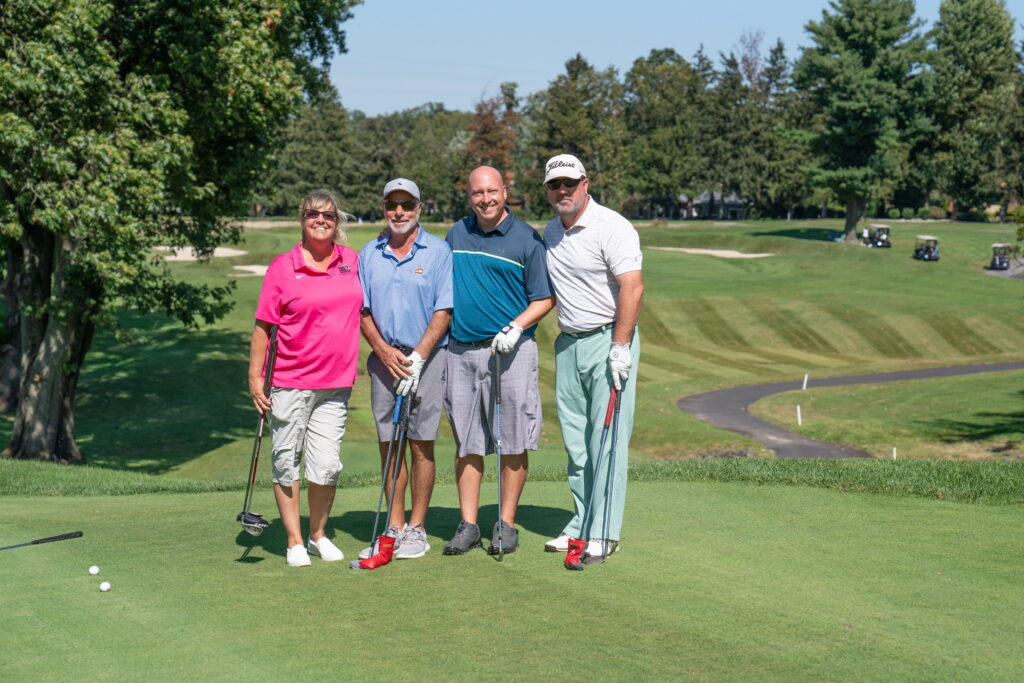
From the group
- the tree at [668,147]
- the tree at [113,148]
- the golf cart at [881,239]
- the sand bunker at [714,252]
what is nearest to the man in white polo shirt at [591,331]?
the tree at [113,148]

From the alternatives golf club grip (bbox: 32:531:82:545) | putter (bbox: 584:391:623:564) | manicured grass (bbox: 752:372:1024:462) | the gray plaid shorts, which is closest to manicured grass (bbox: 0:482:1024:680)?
golf club grip (bbox: 32:531:82:545)

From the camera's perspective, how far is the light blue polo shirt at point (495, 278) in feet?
21.2

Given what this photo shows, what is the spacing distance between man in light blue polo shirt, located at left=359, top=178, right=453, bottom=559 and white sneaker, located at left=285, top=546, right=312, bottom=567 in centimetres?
33

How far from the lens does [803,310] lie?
4616cm

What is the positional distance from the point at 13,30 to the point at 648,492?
40.9 ft

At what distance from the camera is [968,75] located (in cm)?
9100

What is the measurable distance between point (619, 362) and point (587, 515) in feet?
3.04

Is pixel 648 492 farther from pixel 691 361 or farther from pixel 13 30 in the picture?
pixel 691 361

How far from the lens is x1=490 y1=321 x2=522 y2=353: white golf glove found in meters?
6.27

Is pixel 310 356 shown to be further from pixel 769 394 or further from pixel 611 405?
pixel 769 394

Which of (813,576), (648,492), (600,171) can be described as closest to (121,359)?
Result: (648,492)

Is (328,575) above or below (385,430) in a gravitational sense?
below

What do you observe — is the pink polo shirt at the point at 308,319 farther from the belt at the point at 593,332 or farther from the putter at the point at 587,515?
the putter at the point at 587,515

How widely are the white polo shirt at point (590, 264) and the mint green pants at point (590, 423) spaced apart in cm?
17
